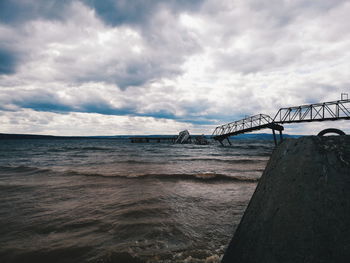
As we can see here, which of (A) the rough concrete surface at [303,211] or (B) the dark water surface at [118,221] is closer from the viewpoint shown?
(A) the rough concrete surface at [303,211]

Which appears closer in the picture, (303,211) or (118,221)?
(303,211)

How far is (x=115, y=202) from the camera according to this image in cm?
507

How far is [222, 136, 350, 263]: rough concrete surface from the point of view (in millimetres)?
1119

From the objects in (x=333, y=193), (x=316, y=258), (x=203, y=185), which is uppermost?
(x=333, y=193)

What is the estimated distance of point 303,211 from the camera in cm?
124

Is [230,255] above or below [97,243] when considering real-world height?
above

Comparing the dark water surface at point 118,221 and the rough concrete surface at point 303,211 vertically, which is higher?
the rough concrete surface at point 303,211

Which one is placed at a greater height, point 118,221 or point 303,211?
point 303,211

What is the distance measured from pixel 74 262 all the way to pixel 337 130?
345 cm

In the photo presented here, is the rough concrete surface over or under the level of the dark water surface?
over

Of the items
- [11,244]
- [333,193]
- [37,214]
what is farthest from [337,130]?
[37,214]

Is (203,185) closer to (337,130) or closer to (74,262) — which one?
(74,262)

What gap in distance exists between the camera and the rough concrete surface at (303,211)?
112 centimetres

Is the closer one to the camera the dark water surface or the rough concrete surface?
the rough concrete surface
